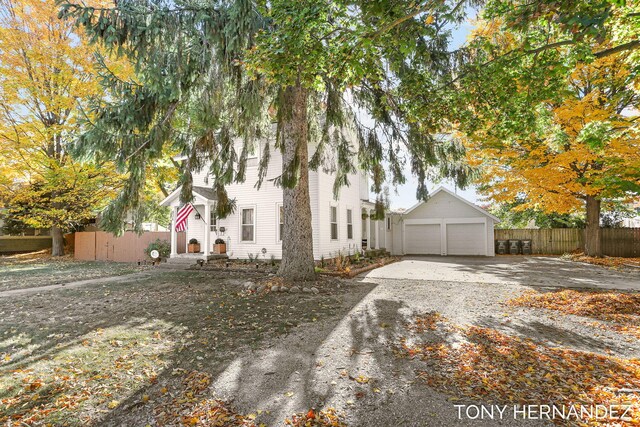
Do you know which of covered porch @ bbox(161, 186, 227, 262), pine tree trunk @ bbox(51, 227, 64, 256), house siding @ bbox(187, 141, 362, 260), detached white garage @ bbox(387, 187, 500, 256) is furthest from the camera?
detached white garage @ bbox(387, 187, 500, 256)

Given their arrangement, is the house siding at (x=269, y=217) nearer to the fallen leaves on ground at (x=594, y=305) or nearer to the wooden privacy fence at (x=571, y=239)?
the fallen leaves on ground at (x=594, y=305)

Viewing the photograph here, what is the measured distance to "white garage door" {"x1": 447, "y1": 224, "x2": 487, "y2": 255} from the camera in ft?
63.9

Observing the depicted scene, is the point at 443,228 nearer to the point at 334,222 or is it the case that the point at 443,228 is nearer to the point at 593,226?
the point at 593,226

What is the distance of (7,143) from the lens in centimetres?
1388

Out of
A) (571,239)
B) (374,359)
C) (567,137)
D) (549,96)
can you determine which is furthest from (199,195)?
(571,239)

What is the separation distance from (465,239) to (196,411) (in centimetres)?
1976

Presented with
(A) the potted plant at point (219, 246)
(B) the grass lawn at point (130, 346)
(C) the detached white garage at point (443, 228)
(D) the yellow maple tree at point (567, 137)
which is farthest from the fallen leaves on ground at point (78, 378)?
(C) the detached white garage at point (443, 228)

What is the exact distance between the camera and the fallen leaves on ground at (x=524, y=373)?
294cm

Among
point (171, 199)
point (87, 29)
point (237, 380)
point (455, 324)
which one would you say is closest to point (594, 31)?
point (455, 324)

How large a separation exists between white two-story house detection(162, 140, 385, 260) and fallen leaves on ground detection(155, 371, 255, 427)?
973 centimetres

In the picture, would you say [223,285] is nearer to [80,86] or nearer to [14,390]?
[14,390]

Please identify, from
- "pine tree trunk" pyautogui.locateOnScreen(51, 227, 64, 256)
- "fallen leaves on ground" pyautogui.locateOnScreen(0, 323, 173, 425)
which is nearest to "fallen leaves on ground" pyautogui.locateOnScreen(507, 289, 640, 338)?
"fallen leaves on ground" pyautogui.locateOnScreen(0, 323, 173, 425)

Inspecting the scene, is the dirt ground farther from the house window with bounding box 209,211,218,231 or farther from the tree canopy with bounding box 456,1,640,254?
the house window with bounding box 209,211,218,231

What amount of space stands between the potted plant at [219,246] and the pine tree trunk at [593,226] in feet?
55.9
